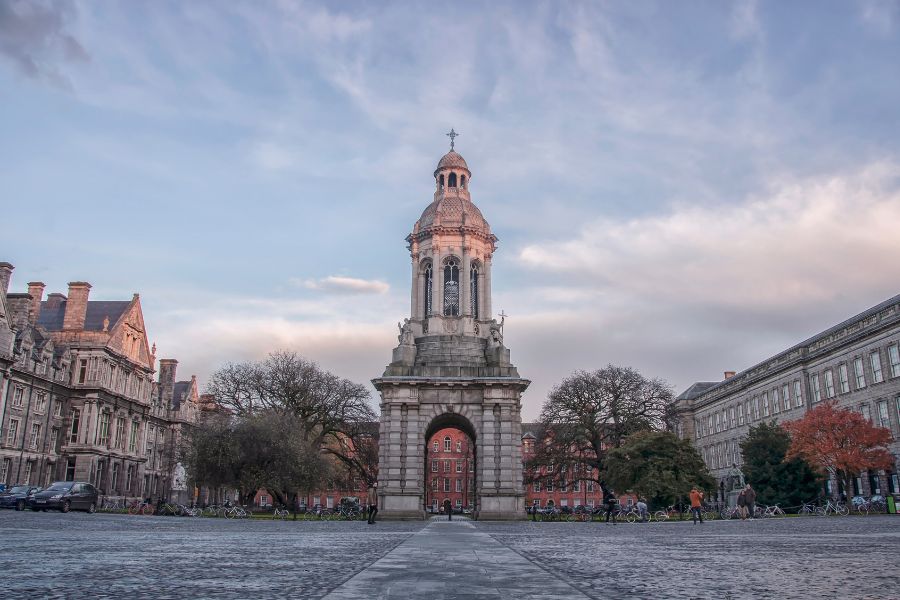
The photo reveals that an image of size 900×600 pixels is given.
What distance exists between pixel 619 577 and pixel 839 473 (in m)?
52.1

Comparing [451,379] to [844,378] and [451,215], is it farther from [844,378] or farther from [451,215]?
[844,378]

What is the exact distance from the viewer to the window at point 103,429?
66562mm

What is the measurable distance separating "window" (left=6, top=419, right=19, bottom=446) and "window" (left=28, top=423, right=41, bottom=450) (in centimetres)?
191

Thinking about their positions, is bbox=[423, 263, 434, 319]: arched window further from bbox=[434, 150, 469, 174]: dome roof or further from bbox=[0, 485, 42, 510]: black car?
bbox=[0, 485, 42, 510]: black car

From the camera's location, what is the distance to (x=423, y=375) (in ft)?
150

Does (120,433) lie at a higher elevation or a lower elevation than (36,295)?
lower

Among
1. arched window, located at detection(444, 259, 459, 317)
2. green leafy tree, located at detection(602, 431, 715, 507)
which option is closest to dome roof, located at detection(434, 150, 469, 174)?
arched window, located at detection(444, 259, 459, 317)

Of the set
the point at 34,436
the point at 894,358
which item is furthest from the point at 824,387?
the point at 34,436

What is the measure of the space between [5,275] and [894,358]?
220ft

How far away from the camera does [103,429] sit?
222 ft

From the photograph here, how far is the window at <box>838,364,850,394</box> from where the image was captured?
59.6 meters

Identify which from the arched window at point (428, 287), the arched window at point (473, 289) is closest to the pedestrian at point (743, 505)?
the arched window at point (473, 289)

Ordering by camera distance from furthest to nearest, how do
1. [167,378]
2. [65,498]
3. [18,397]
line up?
[167,378] < [18,397] < [65,498]

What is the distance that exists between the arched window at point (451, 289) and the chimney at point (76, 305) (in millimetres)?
37973
